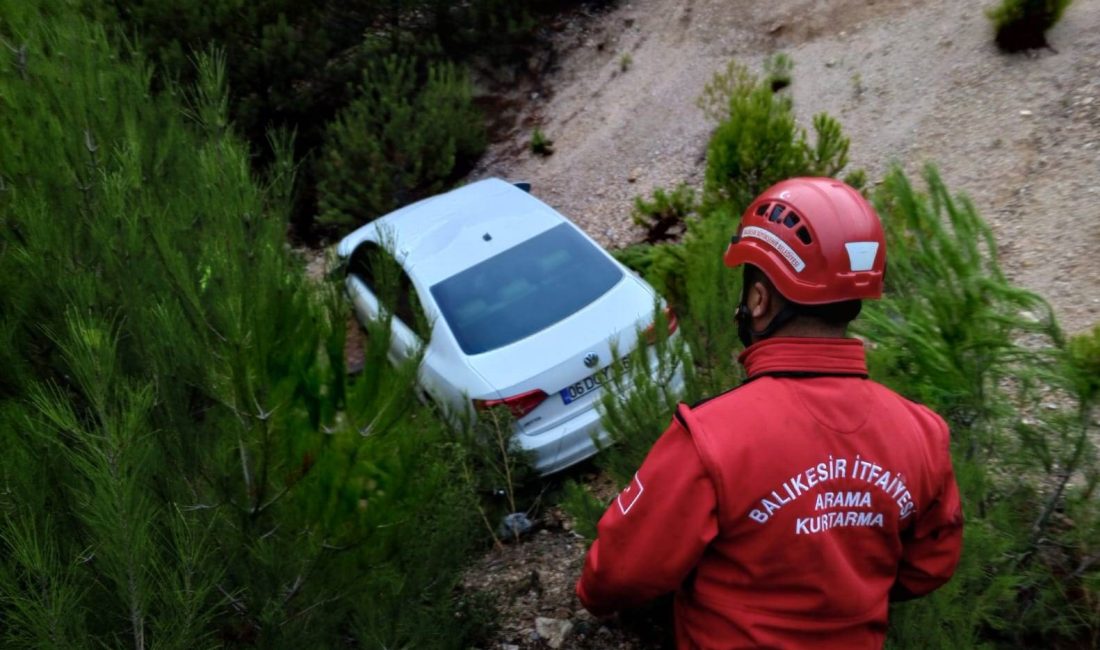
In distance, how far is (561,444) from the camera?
18.2 feet

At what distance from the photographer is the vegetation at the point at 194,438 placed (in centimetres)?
197

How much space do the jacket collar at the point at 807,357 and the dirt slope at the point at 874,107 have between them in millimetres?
4385

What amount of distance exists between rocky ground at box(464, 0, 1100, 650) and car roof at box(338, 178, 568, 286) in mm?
1877

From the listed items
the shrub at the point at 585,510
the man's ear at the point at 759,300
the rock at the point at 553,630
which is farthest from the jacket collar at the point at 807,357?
the rock at the point at 553,630

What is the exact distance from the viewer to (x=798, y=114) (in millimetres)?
9891

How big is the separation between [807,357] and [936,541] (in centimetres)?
58

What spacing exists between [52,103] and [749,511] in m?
3.40

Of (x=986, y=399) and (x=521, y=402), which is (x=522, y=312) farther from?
(x=986, y=399)

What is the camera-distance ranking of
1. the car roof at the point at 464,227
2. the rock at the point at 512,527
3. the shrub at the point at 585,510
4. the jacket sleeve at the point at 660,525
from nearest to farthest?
the jacket sleeve at the point at 660,525
the shrub at the point at 585,510
the rock at the point at 512,527
the car roof at the point at 464,227

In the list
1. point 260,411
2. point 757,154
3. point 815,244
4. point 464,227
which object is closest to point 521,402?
point 464,227

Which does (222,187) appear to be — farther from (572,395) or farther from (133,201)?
(572,395)

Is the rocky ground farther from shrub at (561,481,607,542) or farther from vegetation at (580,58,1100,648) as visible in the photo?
vegetation at (580,58,1100,648)

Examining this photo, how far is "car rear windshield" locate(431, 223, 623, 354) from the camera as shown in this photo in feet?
19.4

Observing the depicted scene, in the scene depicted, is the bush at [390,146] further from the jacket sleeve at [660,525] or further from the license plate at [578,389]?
the jacket sleeve at [660,525]
